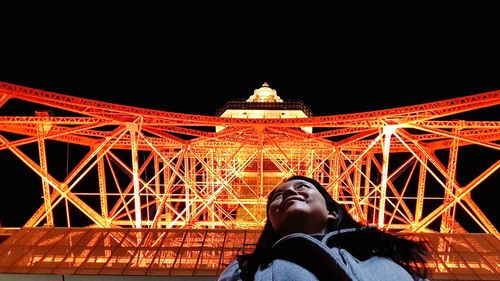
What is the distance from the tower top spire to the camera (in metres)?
36.1

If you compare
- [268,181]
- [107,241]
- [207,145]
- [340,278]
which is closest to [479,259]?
[340,278]

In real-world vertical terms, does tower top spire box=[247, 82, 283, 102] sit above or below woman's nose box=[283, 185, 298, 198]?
above

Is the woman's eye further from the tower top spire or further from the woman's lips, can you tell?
the tower top spire

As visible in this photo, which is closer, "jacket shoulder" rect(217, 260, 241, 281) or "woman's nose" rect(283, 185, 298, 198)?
"jacket shoulder" rect(217, 260, 241, 281)

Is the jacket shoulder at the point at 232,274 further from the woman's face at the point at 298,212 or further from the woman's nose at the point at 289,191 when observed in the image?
the woman's nose at the point at 289,191

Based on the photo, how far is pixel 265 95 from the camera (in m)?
36.6

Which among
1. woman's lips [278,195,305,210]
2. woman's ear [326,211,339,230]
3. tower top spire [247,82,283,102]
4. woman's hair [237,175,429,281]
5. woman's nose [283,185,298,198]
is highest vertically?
tower top spire [247,82,283,102]

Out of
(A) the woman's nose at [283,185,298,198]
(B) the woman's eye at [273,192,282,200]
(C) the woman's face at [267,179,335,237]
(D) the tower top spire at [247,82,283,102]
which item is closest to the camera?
(C) the woman's face at [267,179,335,237]

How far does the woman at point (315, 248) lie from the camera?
210 cm

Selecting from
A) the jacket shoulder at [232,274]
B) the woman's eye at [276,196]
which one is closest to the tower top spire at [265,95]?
the woman's eye at [276,196]

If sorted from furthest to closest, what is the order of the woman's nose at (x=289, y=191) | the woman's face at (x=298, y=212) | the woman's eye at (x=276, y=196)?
the woman's eye at (x=276, y=196), the woman's nose at (x=289, y=191), the woman's face at (x=298, y=212)

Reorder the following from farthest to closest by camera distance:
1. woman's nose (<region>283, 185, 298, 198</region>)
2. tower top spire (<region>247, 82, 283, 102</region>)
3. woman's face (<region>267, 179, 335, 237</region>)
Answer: tower top spire (<region>247, 82, 283, 102</region>) → woman's nose (<region>283, 185, 298, 198</region>) → woman's face (<region>267, 179, 335, 237</region>)

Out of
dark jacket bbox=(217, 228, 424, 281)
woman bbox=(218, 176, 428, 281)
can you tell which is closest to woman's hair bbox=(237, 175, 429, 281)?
woman bbox=(218, 176, 428, 281)

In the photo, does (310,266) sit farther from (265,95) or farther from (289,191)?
(265,95)
